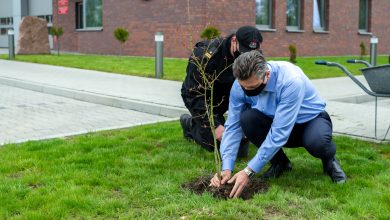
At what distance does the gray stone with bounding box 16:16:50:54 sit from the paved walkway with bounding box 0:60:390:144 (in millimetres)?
8342

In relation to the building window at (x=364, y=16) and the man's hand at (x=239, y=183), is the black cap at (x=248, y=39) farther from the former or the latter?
the building window at (x=364, y=16)

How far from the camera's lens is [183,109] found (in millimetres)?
8008

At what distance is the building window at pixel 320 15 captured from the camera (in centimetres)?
2356

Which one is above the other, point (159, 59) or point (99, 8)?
point (99, 8)

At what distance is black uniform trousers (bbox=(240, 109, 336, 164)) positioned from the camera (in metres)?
4.09

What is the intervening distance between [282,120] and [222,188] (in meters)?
0.66

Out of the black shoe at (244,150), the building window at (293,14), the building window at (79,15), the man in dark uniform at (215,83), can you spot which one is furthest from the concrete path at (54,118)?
the building window at (79,15)

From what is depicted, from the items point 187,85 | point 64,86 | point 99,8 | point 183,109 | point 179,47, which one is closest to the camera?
point 187,85

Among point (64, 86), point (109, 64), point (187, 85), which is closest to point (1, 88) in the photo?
point (64, 86)

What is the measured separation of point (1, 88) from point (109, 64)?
520 centimetres

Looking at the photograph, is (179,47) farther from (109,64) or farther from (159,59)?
(159,59)

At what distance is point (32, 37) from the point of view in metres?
23.2

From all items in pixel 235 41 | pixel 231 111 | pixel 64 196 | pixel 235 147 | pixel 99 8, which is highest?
pixel 99 8

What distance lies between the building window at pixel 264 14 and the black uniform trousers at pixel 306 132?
1681 centimetres
